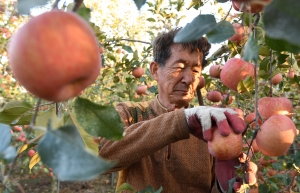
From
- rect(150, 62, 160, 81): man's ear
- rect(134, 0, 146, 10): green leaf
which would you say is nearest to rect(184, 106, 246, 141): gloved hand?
rect(134, 0, 146, 10): green leaf

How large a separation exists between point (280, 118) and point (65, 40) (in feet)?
2.58

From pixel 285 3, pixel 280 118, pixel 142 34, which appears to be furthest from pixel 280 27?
pixel 142 34

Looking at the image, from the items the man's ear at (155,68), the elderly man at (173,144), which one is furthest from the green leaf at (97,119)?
the man's ear at (155,68)

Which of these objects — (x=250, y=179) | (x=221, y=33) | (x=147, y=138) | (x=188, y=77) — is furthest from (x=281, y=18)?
(x=188, y=77)

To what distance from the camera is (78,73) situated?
45 cm

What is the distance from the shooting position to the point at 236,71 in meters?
1.13

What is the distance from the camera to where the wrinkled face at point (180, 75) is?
176 cm

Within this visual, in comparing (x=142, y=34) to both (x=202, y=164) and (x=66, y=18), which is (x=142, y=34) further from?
(x=66, y=18)

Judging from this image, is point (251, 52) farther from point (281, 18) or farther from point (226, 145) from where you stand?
point (226, 145)

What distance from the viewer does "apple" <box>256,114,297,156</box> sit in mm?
979

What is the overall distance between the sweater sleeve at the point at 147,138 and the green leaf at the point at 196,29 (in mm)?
665

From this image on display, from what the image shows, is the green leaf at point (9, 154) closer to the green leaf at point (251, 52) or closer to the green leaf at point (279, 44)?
the green leaf at point (251, 52)

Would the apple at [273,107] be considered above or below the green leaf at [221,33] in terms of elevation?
below

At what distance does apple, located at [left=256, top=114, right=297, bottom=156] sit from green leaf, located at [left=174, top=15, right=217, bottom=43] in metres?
0.51
